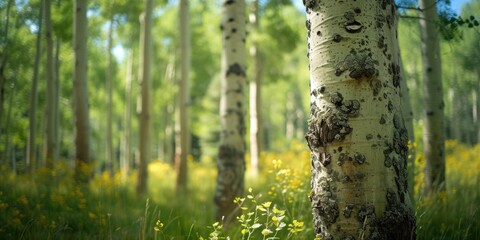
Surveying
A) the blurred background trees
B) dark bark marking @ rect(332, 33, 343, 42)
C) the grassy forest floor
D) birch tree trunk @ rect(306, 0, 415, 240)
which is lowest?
the grassy forest floor

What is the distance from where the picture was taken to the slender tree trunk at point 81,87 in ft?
19.5

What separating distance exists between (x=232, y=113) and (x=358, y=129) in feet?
8.94

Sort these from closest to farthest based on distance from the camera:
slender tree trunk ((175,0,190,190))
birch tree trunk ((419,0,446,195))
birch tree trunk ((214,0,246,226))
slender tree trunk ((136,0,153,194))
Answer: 1. birch tree trunk ((214,0,246,226))
2. birch tree trunk ((419,0,446,195))
3. slender tree trunk ((136,0,153,194))
4. slender tree trunk ((175,0,190,190))

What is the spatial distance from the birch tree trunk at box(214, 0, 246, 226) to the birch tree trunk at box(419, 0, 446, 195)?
258 centimetres

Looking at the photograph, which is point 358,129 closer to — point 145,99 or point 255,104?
point 145,99

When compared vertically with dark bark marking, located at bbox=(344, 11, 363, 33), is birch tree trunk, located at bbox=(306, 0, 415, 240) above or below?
below

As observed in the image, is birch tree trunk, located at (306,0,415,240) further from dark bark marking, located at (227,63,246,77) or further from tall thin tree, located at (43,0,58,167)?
tall thin tree, located at (43,0,58,167)

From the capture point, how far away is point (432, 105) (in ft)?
14.8

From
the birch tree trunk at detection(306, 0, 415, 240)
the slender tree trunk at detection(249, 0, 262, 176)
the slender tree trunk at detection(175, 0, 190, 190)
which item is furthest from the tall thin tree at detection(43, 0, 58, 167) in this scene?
A: the birch tree trunk at detection(306, 0, 415, 240)

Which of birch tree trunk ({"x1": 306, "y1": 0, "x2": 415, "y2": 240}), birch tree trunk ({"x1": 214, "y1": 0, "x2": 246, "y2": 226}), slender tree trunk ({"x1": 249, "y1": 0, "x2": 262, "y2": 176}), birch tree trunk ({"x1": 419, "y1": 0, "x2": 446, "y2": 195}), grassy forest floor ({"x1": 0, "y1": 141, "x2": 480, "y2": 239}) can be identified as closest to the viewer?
birch tree trunk ({"x1": 306, "y1": 0, "x2": 415, "y2": 240})

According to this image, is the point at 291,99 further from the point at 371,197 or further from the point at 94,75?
the point at 371,197

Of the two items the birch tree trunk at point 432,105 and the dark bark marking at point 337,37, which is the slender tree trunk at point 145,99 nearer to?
the birch tree trunk at point 432,105

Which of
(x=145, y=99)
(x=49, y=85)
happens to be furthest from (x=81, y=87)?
(x=49, y=85)

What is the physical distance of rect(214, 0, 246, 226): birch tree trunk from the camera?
4039mm
